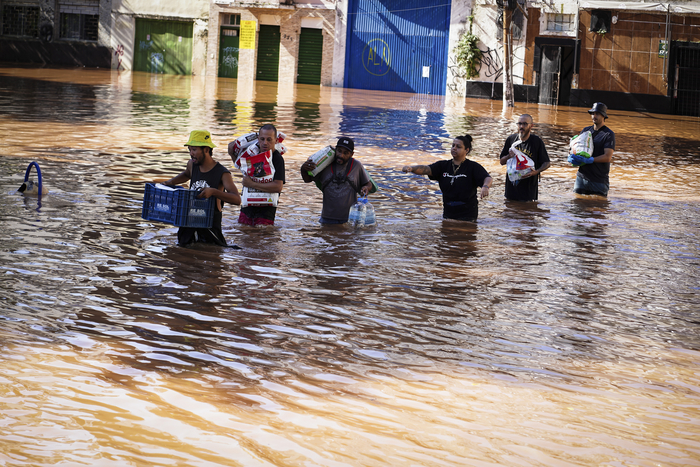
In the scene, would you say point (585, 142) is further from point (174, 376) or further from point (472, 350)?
point (174, 376)

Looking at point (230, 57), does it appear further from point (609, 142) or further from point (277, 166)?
point (277, 166)

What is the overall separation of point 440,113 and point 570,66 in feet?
36.1

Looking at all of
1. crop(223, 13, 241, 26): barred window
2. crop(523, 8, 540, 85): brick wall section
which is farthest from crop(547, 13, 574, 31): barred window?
crop(223, 13, 241, 26): barred window

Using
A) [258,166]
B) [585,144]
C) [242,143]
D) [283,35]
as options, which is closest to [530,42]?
[283,35]

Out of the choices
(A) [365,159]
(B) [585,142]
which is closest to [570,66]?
(A) [365,159]

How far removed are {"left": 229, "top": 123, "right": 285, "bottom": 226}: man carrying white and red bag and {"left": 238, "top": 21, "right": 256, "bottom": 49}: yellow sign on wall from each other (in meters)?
34.4

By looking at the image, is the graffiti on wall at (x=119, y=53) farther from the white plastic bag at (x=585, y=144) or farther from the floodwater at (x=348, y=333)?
the white plastic bag at (x=585, y=144)

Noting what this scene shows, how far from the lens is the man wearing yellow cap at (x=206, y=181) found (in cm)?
759

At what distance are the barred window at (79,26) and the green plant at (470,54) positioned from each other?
66.4ft

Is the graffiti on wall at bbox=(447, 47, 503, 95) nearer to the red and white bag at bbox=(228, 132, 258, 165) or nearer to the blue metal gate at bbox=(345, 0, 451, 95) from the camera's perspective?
the blue metal gate at bbox=(345, 0, 451, 95)

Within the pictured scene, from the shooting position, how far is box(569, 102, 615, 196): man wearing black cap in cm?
1177

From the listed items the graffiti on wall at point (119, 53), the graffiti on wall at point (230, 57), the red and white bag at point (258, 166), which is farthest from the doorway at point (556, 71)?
the red and white bag at point (258, 166)

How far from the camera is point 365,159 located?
15.5 m

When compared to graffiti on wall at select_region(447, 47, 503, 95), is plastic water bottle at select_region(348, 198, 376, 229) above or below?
below
